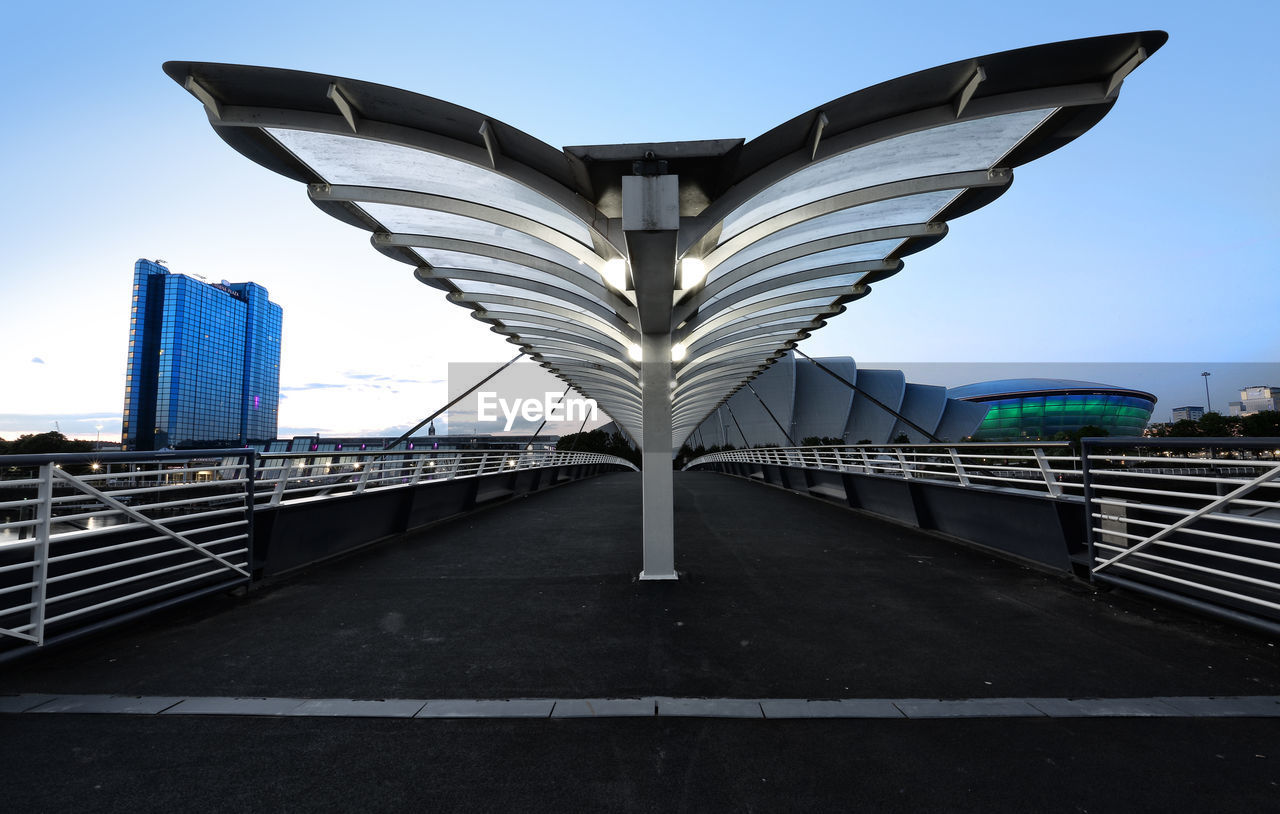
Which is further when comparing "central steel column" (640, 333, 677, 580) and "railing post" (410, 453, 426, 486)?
"railing post" (410, 453, 426, 486)

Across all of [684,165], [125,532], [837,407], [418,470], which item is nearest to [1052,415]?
[837,407]

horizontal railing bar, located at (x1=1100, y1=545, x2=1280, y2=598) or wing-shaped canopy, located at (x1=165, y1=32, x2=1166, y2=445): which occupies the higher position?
wing-shaped canopy, located at (x1=165, y1=32, x2=1166, y2=445)

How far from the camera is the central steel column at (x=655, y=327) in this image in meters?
4.53

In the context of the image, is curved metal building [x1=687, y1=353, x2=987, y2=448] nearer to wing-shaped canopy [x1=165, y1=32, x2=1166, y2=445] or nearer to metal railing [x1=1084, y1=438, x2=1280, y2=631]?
wing-shaped canopy [x1=165, y1=32, x2=1166, y2=445]

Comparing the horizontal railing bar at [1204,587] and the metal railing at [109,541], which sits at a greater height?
the metal railing at [109,541]

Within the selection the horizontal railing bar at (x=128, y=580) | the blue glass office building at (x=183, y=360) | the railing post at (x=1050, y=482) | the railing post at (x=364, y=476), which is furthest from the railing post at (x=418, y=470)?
the blue glass office building at (x=183, y=360)

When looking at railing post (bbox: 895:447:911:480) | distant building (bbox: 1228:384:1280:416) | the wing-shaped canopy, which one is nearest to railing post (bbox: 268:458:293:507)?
the wing-shaped canopy

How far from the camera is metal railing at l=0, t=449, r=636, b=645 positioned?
155 inches

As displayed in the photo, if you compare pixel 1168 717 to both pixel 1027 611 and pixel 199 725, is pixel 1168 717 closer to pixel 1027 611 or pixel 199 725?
pixel 1027 611

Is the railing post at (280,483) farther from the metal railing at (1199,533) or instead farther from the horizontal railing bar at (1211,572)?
the horizontal railing bar at (1211,572)

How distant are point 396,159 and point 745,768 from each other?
5.38m

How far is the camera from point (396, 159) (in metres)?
5.11

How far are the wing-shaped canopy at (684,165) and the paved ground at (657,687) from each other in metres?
3.32

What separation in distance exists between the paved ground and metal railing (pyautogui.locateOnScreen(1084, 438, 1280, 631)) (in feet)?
1.09
